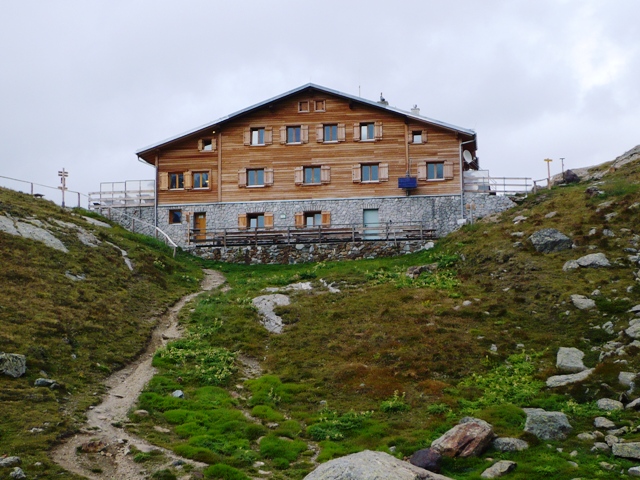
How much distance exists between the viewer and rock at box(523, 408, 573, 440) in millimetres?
22703

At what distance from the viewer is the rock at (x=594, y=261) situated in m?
37.2

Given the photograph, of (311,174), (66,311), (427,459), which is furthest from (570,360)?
(311,174)

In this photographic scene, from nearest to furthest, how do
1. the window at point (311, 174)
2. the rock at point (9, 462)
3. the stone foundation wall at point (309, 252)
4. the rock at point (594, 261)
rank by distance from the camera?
the rock at point (9, 462) → the rock at point (594, 261) → the stone foundation wall at point (309, 252) → the window at point (311, 174)

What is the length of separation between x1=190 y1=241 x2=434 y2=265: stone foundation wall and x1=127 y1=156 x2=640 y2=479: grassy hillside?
509cm

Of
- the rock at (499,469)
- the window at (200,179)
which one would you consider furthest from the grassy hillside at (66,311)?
the rock at (499,469)

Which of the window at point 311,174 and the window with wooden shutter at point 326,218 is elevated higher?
the window at point 311,174

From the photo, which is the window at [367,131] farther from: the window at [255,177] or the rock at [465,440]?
the rock at [465,440]

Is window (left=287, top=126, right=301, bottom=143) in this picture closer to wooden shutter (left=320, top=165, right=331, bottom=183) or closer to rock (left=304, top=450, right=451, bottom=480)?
wooden shutter (left=320, top=165, right=331, bottom=183)

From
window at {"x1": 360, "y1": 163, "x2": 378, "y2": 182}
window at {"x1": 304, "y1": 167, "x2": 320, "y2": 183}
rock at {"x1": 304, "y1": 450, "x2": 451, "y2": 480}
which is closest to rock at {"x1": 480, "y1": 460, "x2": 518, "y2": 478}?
rock at {"x1": 304, "y1": 450, "x2": 451, "y2": 480}

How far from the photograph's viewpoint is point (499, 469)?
20578mm

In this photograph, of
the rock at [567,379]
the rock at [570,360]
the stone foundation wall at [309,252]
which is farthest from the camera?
the stone foundation wall at [309,252]

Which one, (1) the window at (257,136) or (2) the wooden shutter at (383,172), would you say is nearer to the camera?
(2) the wooden shutter at (383,172)

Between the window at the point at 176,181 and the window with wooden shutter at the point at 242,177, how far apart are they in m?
5.10

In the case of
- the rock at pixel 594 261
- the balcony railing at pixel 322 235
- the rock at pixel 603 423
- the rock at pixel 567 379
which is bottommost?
the rock at pixel 603 423
